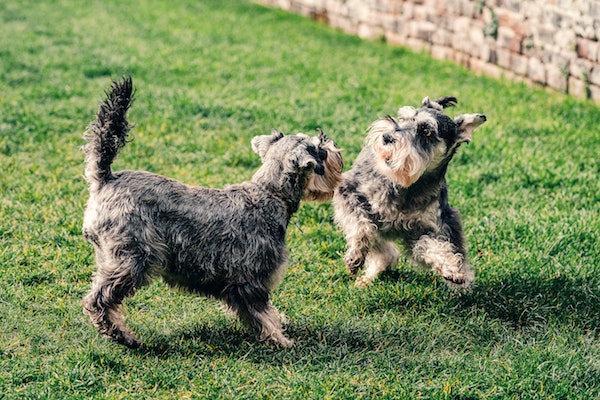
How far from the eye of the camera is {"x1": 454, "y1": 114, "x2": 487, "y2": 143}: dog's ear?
5578 millimetres

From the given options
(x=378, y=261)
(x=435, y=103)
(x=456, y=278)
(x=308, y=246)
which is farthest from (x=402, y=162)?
(x=308, y=246)

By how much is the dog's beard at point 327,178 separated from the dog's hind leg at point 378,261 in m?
0.93

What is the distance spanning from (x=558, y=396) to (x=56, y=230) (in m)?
4.11

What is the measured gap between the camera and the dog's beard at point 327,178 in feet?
17.1

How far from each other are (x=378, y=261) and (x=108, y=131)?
2.36 metres

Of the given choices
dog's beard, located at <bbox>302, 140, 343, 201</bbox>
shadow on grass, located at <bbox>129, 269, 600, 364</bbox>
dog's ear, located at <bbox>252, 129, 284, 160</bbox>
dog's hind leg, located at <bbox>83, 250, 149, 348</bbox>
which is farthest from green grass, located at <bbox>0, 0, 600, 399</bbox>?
dog's ear, located at <bbox>252, 129, 284, 160</bbox>

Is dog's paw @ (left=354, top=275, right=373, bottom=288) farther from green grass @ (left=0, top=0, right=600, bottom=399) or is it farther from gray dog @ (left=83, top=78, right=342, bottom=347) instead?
gray dog @ (left=83, top=78, right=342, bottom=347)

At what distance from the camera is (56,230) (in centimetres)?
668

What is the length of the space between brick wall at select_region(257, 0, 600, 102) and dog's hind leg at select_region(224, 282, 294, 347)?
6.72 m

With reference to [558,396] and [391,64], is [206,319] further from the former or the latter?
[391,64]

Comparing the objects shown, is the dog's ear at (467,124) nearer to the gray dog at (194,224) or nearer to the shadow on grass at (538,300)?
the gray dog at (194,224)

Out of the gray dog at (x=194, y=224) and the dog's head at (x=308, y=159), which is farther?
the dog's head at (x=308, y=159)

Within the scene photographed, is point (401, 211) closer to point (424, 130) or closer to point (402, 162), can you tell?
point (402, 162)

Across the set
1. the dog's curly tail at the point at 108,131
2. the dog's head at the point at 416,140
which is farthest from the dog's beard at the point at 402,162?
the dog's curly tail at the point at 108,131
